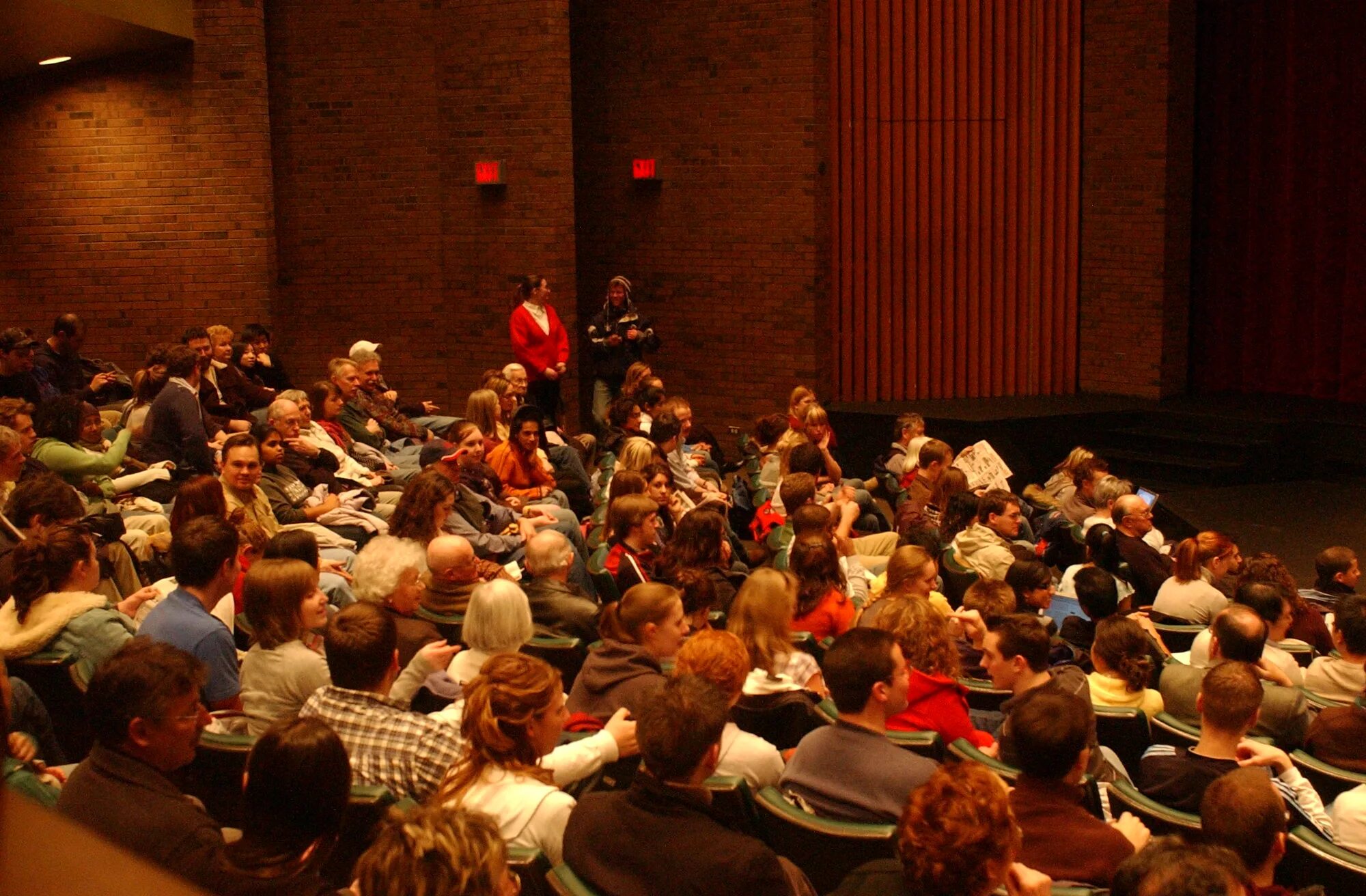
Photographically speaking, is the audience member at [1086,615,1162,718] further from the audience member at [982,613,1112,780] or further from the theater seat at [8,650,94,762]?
the theater seat at [8,650,94,762]

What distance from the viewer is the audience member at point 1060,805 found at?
316 centimetres

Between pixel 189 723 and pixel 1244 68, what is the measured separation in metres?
11.7

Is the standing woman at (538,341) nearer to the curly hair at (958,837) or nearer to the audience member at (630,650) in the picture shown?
the audience member at (630,650)

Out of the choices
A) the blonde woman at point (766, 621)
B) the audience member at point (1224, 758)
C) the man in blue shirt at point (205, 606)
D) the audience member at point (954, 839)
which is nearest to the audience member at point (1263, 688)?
the audience member at point (1224, 758)

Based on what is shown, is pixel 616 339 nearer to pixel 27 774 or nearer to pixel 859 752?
pixel 859 752

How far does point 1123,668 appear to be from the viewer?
4488 mm

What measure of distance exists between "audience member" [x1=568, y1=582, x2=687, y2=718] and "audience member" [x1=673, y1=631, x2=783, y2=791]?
239mm

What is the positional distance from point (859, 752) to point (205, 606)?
86.2 inches

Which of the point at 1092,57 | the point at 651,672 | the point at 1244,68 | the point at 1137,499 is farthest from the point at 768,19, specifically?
the point at 651,672

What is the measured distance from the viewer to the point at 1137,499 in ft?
23.2

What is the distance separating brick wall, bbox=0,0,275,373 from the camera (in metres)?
10.9

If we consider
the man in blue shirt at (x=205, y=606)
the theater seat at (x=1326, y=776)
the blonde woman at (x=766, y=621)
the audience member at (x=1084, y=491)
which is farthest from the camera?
the audience member at (x=1084, y=491)

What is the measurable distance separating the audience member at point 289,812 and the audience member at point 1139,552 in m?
5.03

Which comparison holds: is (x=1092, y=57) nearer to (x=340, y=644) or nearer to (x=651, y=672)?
(x=651, y=672)
